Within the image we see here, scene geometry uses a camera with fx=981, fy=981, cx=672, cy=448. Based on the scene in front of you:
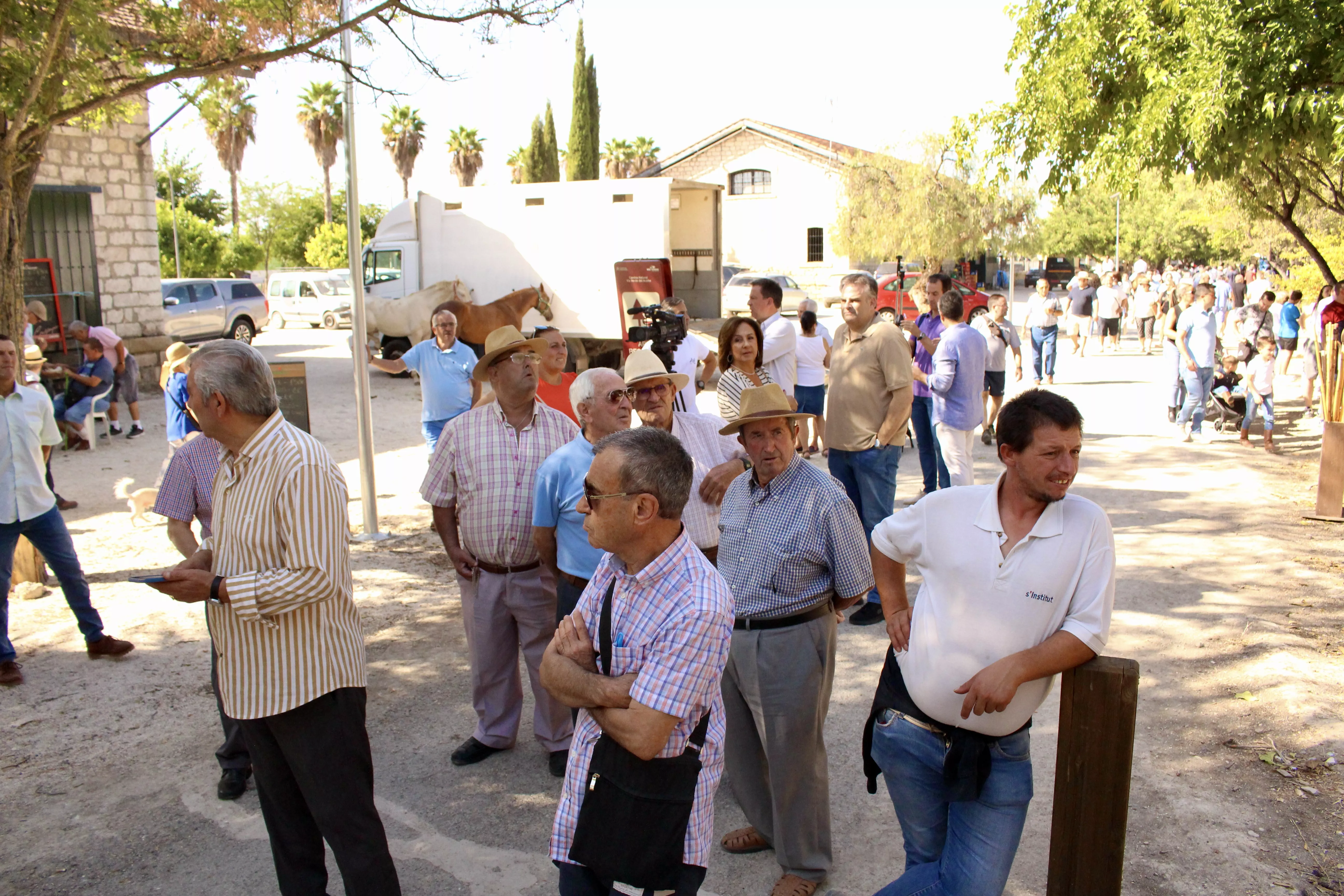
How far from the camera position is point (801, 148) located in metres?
44.0

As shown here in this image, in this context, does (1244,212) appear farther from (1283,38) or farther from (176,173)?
(176,173)

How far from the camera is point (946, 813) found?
276 centimetres

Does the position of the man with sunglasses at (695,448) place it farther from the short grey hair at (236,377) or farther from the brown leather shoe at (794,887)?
the short grey hair at (236,377)

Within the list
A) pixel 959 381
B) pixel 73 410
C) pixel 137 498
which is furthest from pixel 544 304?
pixel 959 381

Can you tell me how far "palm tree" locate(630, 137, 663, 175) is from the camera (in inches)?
2191

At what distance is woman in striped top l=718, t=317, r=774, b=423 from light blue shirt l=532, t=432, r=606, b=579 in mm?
1730

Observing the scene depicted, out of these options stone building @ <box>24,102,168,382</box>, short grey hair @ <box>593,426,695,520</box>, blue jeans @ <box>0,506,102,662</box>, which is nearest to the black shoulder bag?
short grey hair @ <box>593,426,695,520</box>

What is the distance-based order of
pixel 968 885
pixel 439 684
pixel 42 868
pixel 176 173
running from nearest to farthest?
pixel 968 885 → pixel 42 868 → pixel 439 684 → pixel 176 173

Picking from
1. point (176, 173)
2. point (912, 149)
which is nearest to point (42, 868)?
point (912, 149)

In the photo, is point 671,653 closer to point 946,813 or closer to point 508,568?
point 946,813

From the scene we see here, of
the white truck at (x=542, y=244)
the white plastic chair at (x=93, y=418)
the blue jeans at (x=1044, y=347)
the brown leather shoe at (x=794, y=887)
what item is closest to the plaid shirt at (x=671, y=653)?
the brown leather shoe at (x=794, y=887)

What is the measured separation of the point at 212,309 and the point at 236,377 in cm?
2144

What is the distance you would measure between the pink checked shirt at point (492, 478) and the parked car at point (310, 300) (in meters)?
28.2

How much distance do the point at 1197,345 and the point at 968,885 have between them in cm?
1057
